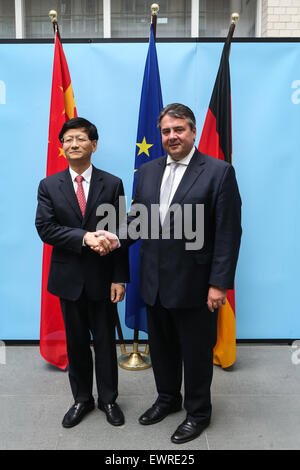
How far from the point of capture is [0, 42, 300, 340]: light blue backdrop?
2.98m

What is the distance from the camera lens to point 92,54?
2.99 metres

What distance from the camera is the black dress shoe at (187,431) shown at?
195 centimetres

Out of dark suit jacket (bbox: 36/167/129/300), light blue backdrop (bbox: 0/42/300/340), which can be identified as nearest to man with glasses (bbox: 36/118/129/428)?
dark suit jacket (bbox: 36/167/129/300)

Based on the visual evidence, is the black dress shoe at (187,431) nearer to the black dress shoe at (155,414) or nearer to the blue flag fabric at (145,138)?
the black dress shoe at (155,414)

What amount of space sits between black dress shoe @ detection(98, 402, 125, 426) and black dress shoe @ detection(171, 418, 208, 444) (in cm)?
30

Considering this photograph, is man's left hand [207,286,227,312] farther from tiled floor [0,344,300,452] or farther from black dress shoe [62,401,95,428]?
black dress shoe [62,401,95,428]

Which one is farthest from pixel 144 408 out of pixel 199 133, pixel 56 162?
pixel 199 133

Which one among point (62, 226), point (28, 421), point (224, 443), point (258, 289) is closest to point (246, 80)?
point (258, 289)

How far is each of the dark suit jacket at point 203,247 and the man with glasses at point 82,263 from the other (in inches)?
9.8

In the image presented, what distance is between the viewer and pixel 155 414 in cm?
214

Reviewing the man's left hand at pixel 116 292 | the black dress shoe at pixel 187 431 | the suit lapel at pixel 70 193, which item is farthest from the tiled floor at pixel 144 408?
the suit lapel at pixel 70 193

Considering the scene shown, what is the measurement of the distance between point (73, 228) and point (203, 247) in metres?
0.65
